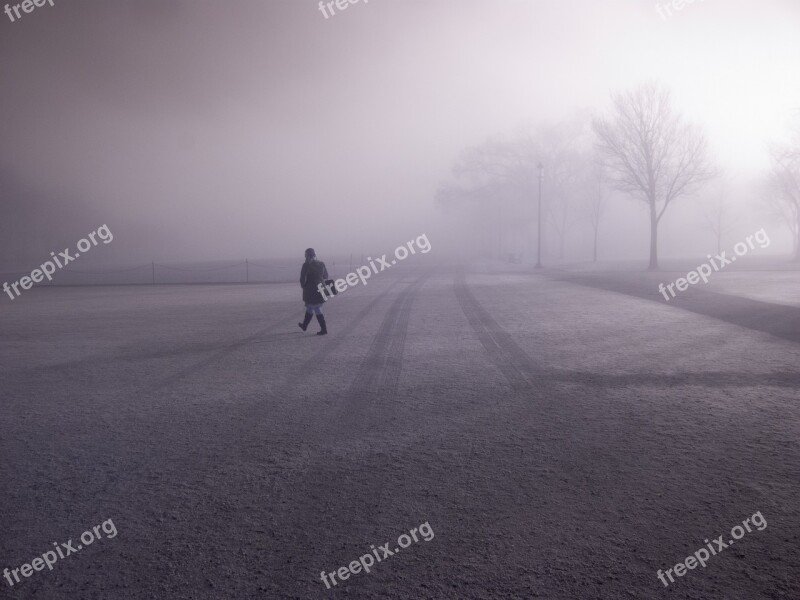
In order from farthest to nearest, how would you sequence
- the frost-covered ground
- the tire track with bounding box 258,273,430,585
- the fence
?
1. the fence
2. the tire track with bounding box 258,273,430,585
3. the frost-covered ground

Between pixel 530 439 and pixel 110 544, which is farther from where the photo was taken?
pixel 530 439

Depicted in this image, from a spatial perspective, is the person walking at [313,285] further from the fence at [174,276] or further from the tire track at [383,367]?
the fence at [174,276]

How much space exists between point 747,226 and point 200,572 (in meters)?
81.9

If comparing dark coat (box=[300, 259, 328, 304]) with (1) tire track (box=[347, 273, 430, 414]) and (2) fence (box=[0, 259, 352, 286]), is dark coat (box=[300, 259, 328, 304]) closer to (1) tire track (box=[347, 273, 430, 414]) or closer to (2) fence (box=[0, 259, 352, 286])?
(1) tire track (box=[347, 273, 430, 414])

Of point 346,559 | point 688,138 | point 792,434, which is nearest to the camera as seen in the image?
point 346,559

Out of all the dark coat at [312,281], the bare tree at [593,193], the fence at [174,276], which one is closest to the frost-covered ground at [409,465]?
the dark coat at [312,281]

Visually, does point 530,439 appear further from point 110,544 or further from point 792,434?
point 110,544

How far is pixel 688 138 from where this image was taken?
1283 inches

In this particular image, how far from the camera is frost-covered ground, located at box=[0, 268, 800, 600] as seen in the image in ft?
9.82

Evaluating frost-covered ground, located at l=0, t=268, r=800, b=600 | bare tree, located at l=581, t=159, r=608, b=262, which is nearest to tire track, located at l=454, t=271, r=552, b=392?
frost-covered ground, located at l=0, t=268, r=800, b=600

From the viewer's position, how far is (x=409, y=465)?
441 cm

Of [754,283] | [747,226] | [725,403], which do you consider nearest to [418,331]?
[725,403]

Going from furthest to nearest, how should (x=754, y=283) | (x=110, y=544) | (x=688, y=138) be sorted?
(x=688, y=138)
(x=754, y=283)
(x=110, y=544)

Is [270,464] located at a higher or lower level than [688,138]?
lower
